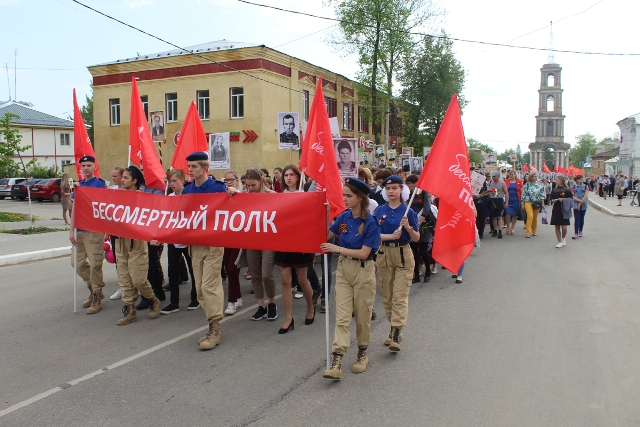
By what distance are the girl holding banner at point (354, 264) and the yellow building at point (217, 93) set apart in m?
23.2

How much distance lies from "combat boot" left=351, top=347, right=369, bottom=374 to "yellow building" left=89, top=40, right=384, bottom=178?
76.3ft

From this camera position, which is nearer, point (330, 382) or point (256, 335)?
point (330, 382)

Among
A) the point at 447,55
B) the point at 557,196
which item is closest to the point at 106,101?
the point at 447,55

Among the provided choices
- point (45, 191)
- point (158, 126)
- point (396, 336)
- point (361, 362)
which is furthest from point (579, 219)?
point (45, 191)

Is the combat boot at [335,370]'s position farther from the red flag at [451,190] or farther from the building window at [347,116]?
the building window at [347,116]

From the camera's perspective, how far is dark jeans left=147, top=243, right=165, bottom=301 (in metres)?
7.15

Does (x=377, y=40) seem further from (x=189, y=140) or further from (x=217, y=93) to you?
(x=189, y=140)

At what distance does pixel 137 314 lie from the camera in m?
6.92

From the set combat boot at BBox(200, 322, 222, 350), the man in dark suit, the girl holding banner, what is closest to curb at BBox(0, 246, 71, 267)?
the man in dark suit

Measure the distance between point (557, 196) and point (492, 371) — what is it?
380 inches

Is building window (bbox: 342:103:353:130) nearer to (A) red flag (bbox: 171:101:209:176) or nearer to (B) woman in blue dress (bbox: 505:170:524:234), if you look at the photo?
(B) woman in blue dress (bbox: 505:170:524:234)

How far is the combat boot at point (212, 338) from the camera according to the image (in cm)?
557

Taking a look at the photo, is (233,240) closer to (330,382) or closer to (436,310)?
(330,382)

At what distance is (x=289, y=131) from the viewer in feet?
45.1
